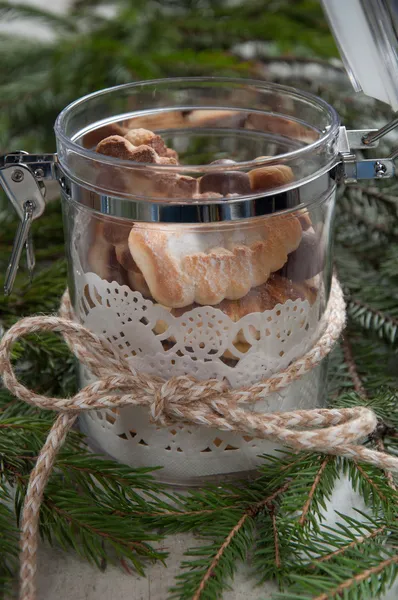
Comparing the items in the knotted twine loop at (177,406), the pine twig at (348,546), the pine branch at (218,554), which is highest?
the knotted twine loop at (177,406)

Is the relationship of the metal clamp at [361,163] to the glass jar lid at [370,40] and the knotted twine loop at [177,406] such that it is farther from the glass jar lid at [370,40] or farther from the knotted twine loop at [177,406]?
the knotted twine loop at [177,406]

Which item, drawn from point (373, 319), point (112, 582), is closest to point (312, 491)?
point (112, 582)

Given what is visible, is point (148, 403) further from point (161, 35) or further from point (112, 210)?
point (161, 35)

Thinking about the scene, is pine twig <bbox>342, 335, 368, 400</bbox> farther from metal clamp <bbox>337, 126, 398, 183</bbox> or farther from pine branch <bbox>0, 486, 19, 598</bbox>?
pine branch <bbox>0, 486, 19, 598</bbox>

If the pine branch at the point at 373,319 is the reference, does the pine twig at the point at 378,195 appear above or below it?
above

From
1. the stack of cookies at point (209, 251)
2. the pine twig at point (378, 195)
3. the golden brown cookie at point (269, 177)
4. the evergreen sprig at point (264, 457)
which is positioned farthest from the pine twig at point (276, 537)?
the pine twig at point (378, 195)

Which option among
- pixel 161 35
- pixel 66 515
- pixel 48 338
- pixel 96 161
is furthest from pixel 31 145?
pixel 66 515

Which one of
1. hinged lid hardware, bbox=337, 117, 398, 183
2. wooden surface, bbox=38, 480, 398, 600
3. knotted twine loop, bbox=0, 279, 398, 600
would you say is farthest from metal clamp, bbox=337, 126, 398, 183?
wooden surface, bbox=38, 480, 398, 600

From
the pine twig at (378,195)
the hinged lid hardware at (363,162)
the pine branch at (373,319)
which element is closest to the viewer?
the hinged lid hardware at (363,162)
